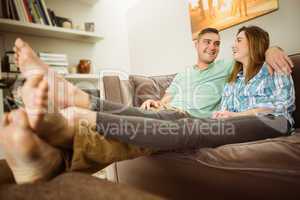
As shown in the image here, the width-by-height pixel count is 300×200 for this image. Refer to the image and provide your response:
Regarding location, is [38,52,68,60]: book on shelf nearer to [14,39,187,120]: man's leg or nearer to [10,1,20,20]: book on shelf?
[10,1,20,20]: book on shelf

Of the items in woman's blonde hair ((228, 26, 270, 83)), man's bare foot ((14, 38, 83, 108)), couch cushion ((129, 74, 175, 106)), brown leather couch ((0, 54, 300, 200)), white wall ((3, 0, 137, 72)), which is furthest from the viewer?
white wall ((3, 0, 137, 72))

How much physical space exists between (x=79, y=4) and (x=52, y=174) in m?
2.31

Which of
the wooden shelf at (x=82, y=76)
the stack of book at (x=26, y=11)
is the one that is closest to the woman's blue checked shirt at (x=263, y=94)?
the wooden shelf at (x=82, y=76)

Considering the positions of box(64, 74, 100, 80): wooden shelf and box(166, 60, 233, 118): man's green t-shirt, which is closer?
box(166, 60, 233, 118): man's green t-shirt

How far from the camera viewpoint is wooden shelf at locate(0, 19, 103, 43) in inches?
76.0

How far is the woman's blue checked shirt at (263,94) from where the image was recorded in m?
→ 1.03

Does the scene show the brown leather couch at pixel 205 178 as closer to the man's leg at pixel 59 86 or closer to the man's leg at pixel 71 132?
the man's leg at pixel 71 132

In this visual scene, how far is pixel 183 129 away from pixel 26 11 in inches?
72.9

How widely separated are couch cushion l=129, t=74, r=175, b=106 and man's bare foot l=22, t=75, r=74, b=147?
0.93 meters

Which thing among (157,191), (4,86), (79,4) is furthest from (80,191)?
(79,4)

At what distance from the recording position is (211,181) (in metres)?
0.77

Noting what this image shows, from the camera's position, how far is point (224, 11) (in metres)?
1.71

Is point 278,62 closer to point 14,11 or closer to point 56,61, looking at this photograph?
point 56,61

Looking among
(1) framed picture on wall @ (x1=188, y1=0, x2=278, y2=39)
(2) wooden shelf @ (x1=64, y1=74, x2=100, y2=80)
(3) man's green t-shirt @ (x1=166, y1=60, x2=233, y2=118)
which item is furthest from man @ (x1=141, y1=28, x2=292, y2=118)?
(2) wooden shelf @ (x1=64, y1=74, x2=100, y2=80)
